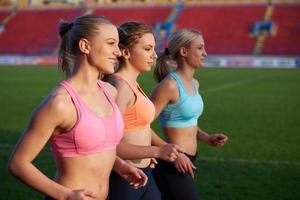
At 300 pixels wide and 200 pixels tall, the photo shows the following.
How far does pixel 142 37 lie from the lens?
11.9 feet

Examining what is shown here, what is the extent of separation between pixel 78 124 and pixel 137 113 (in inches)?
38.5

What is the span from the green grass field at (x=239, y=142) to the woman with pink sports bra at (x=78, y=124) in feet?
11.9

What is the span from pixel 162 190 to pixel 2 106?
12.9 meters

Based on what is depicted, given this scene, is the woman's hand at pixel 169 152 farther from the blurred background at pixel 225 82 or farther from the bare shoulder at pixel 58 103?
the blurred background at pixel 225 82

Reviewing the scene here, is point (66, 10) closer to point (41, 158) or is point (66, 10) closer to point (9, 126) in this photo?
point (9, 126)

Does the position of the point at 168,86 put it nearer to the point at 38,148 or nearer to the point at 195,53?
the point at 195,53

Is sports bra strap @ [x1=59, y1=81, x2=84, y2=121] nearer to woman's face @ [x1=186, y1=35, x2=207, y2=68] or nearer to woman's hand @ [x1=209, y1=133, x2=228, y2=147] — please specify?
woman's face @ [x1=186, y1=35, x2=207, y2=68]

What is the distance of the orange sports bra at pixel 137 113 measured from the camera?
350 cm

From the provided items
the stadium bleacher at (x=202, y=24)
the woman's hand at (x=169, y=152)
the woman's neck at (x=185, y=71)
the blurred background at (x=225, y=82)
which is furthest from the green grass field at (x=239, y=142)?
the stadium bleacher at (x=202, y=24)

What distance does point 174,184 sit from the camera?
402cm

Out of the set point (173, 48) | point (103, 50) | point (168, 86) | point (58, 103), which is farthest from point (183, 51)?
point (58, 103)

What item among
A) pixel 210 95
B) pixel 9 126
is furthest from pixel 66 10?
pixel 9 126

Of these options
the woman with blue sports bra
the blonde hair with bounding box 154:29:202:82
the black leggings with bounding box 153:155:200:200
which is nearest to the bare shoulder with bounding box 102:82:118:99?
the woman with blue sports bra

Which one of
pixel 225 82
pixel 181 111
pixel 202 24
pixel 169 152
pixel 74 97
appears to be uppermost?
pixel 74 97
